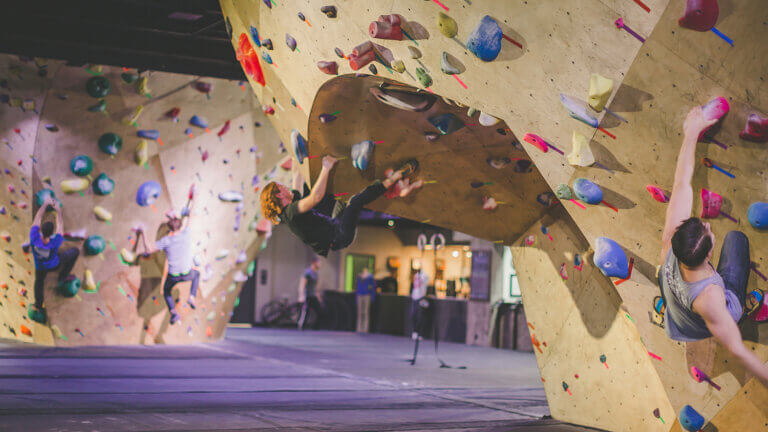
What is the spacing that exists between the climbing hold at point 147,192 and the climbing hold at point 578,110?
8153 millimetres

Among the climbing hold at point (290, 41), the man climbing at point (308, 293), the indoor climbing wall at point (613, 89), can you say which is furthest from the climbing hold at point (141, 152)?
the man climbing at point (308, 293)

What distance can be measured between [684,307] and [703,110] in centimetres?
95

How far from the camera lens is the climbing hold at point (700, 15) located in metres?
3.10

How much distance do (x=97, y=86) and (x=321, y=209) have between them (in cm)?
562

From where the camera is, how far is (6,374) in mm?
7141

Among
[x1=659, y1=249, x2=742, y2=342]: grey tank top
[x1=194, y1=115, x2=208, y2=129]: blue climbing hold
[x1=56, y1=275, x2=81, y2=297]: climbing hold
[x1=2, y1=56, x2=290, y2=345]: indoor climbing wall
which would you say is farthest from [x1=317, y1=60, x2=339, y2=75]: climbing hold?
[x1=56, y1=275, x2=81, y2=297]: climbing hold

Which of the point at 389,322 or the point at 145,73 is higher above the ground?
the point at 145,73

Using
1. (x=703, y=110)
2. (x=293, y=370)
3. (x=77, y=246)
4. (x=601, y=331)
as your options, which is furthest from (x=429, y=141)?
(x=77, y=246)

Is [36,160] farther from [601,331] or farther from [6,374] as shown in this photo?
[601,331]

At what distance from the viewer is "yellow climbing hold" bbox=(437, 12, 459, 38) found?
3.90m

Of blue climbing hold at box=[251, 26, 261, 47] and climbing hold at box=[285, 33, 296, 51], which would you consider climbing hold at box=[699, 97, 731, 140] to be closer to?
climbing hold at box=[285, 33, 296, 51]

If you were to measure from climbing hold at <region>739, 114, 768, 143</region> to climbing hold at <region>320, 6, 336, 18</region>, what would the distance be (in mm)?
2478

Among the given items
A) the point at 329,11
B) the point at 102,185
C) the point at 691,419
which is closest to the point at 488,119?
the point at 329,11

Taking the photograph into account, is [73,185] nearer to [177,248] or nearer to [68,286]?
[68,286]
